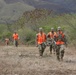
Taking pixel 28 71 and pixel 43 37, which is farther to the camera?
pixel 43 37

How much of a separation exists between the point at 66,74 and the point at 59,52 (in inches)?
294

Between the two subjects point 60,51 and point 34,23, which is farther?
point 34,23

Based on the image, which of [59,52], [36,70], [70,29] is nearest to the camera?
[36,70]

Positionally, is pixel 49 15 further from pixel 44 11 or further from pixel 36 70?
pixel 36 70

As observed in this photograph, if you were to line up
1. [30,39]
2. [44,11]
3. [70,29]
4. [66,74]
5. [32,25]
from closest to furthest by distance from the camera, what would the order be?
[66,74]
[70,29]
[30,39]
[32,25]
[44,11]

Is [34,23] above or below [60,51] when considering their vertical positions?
above

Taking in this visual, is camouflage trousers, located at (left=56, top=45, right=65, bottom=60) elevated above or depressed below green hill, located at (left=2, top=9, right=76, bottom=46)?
below

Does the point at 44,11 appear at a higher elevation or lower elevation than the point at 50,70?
higher

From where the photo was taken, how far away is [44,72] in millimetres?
19453

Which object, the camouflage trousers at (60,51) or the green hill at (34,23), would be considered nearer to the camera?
the camouflage trousers at (60,51)

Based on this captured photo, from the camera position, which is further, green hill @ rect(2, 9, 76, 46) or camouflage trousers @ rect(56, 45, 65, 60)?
green hill @ rect(2, 9, 76, 46)

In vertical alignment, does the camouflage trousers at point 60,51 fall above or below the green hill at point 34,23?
below

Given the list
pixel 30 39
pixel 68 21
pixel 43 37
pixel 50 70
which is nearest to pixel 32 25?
pixel 30 39

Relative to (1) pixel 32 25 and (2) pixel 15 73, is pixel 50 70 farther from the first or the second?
(1) pixel 32 25
